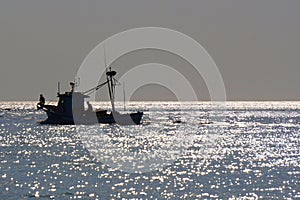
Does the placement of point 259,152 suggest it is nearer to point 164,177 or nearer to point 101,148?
point 101,148

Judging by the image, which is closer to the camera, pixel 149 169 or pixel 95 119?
pixel 149 169

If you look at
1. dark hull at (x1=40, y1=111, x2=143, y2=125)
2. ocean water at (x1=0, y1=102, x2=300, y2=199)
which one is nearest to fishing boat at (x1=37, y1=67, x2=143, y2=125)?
dark hull at (x1=40, y1=111, x2=143, y2=125)

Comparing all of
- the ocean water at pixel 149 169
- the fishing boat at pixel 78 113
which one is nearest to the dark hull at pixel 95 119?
the fishing boat at pixel 78 113

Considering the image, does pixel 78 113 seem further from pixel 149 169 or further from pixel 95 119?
pixel 149 169

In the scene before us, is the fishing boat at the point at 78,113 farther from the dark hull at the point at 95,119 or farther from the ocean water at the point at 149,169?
the ocean water at the point at 149,169

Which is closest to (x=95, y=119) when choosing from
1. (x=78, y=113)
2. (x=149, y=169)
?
(x=78, y=113)

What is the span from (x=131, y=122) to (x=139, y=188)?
120507mm

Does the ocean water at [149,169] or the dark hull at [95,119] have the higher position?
the dark hull at [95,119]

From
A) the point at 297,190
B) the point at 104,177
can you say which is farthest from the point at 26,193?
the point at 297,190

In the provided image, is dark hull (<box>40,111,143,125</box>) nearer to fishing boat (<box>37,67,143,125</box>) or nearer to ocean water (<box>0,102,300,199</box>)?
fishing boat (<box>37,67,143,125</box>)

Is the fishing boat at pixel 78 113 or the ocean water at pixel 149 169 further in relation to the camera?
the fishing boat at pixel 78 113

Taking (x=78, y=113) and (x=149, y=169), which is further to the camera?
(x=78, y=113)

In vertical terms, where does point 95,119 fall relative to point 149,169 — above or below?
above

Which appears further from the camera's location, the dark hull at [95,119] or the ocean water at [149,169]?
the dark hull at [95,119]
